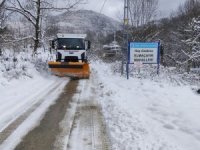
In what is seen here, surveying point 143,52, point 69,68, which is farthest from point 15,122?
point 69,68

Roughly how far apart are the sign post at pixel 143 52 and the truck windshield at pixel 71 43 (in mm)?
4288

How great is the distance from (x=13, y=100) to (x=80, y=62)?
10996mm

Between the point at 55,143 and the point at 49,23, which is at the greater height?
the point at 49,23

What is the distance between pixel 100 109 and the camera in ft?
33.8

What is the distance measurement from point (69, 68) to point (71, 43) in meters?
2.37

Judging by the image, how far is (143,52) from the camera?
66.3 ft

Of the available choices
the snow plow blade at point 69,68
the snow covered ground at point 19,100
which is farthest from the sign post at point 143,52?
the snow covered ground at point 19,100

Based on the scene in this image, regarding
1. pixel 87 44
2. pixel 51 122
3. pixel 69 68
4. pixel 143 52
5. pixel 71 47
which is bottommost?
pixel 51 122

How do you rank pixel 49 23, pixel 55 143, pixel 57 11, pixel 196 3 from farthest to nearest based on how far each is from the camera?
pixel 196 3 → pixel 49 23 → pixel 57 11 → pixel 55 143

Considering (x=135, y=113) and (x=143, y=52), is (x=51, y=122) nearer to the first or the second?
(x=135, y=113)

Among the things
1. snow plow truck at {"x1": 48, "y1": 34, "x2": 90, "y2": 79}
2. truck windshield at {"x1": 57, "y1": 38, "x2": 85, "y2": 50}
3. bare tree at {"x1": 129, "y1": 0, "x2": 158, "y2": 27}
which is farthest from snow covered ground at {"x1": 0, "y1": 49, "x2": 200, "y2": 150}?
bare tree at {"x1": 129, "y1": 0, "x2": 158, "y2": 27}

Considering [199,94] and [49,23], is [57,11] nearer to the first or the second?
[49,23]

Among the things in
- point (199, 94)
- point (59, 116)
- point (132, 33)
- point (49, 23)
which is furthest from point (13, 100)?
point (49, 23)

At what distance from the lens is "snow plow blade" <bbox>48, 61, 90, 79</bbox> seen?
21.4 metres
